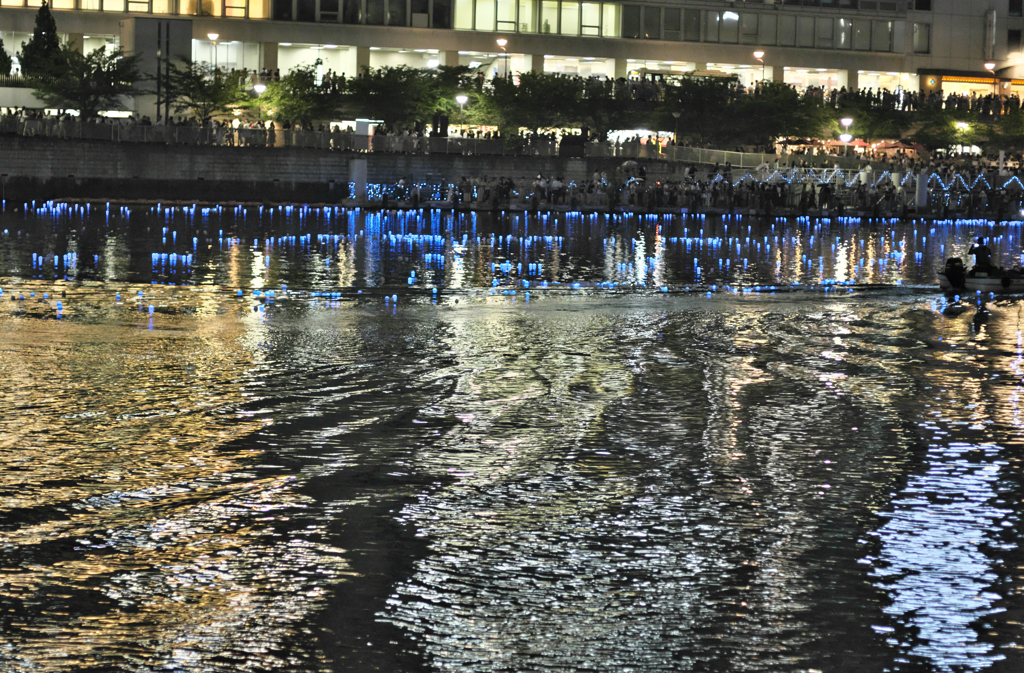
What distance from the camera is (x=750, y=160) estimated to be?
64.3 metres

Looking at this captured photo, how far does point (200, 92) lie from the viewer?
6644 cm

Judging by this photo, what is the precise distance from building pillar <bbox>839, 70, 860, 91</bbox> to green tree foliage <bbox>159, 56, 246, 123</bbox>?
150 feet

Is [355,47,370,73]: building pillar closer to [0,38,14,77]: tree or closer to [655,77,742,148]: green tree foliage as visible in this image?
[655,77,742,148]: green tree foliage

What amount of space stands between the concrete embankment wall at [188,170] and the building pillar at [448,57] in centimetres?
2795

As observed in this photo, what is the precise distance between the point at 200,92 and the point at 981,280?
157ft

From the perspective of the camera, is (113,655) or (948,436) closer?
(113,655)

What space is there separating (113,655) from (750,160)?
5950cm

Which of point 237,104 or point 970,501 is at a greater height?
point 237,104

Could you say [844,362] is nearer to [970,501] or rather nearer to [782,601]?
[970,501]

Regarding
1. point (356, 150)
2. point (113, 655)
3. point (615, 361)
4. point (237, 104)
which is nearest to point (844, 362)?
point (615, 361)

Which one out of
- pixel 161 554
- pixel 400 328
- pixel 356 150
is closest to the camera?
pixel 161 554

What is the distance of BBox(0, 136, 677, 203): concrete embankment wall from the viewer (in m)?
55.4

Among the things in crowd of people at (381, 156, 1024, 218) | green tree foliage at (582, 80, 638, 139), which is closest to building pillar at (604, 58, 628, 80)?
green tree foliage at (582, 80, 638, 139)

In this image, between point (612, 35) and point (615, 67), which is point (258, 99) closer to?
point (612, 35)
